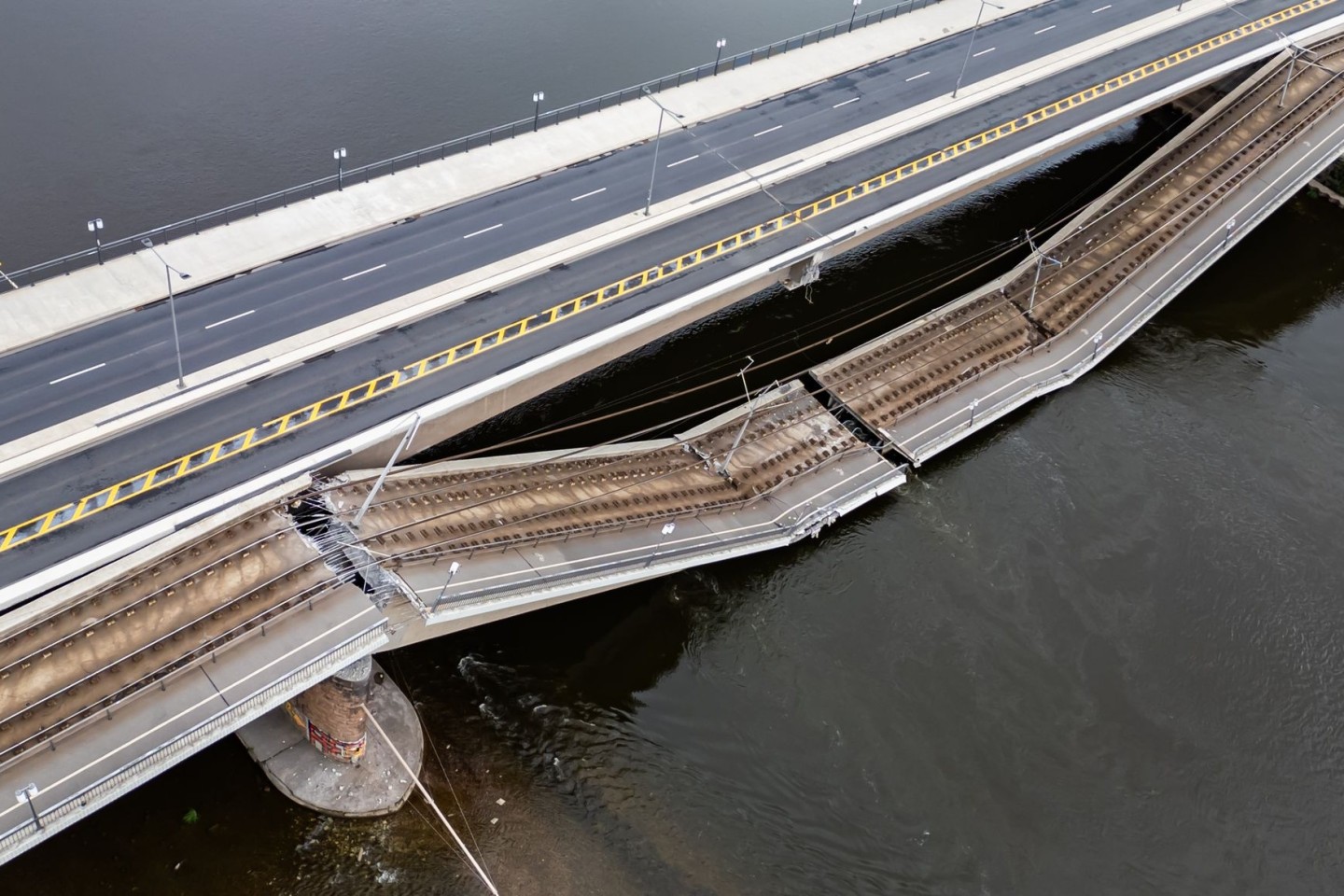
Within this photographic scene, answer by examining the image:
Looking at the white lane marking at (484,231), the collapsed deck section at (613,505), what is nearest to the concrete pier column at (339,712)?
the collapsed deck section at (613,505)

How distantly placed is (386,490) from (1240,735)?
140 ft

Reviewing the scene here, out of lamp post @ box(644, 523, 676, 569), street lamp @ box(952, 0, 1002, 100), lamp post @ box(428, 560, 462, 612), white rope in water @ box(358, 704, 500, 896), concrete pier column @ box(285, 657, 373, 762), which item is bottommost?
white rope in water @ box(358, 704, 500, 896)

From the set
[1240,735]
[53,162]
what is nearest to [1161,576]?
[1240,735]

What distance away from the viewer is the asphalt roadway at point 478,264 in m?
53.4

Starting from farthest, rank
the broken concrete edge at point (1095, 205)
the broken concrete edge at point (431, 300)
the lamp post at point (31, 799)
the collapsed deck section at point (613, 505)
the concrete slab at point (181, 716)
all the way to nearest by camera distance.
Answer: the broken concrete edge at point (1095, 205)
the collapsed deck section at point (613, 505)
the broken concrete edge at point (431, 300)
the concrete slab at point (181, 716)
the lamp post at point (31, 799)

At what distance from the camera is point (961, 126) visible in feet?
265

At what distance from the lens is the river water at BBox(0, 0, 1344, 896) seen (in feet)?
176

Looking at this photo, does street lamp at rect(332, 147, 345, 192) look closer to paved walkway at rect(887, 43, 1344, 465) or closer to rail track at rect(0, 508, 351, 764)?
rail track at rect(0, 508, 351, 764)

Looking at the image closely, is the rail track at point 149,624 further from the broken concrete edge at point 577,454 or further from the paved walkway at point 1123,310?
the paved walkway at point 1123,310

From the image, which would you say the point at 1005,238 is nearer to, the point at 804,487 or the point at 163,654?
the point at 804,487

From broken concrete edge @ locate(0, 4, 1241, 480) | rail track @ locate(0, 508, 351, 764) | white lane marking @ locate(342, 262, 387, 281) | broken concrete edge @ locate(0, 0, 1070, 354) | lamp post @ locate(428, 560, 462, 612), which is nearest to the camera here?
rail track @ locate(0, 508, 351, 764)

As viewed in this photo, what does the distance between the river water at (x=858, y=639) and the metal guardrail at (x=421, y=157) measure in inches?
94.0

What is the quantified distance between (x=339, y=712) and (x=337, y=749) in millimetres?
2233

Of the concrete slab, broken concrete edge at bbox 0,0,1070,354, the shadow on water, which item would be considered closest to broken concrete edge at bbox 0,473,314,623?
the concrete slab
